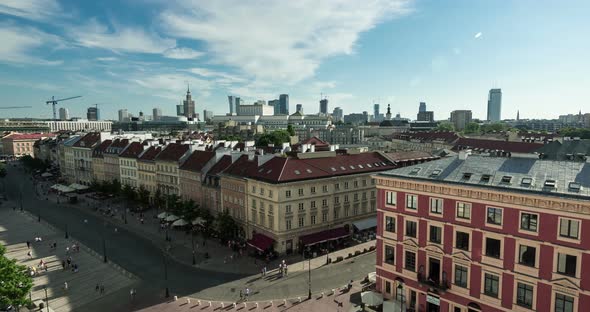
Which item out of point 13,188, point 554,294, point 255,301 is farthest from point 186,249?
point 13,188

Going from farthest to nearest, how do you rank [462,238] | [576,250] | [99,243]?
1. [99,243]
2. [462,238]
3. [576,250]

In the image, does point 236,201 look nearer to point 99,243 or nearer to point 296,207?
point 296,207

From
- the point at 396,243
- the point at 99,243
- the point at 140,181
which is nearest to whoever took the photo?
the point at 396,243

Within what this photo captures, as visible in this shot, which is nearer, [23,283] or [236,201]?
[23,283]

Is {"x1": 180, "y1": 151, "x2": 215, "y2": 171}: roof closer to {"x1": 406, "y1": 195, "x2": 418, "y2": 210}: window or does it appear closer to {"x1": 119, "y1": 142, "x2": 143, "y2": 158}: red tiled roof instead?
{"x1": 119, "y1": 142, "x2": 143, "y2": 158}: red tiled roof

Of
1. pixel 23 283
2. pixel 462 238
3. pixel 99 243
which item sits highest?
pixel 462 238

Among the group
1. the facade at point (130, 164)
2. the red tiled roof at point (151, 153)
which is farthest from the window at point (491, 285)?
the facade at point (130, 164)

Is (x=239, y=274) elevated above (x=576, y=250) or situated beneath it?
situated beneath

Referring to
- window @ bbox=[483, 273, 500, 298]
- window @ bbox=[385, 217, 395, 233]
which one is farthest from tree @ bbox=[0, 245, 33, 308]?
window @ bbox=[483, 273, 500, 298]

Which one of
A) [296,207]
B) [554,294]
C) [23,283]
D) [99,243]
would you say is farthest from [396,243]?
[99,243]
